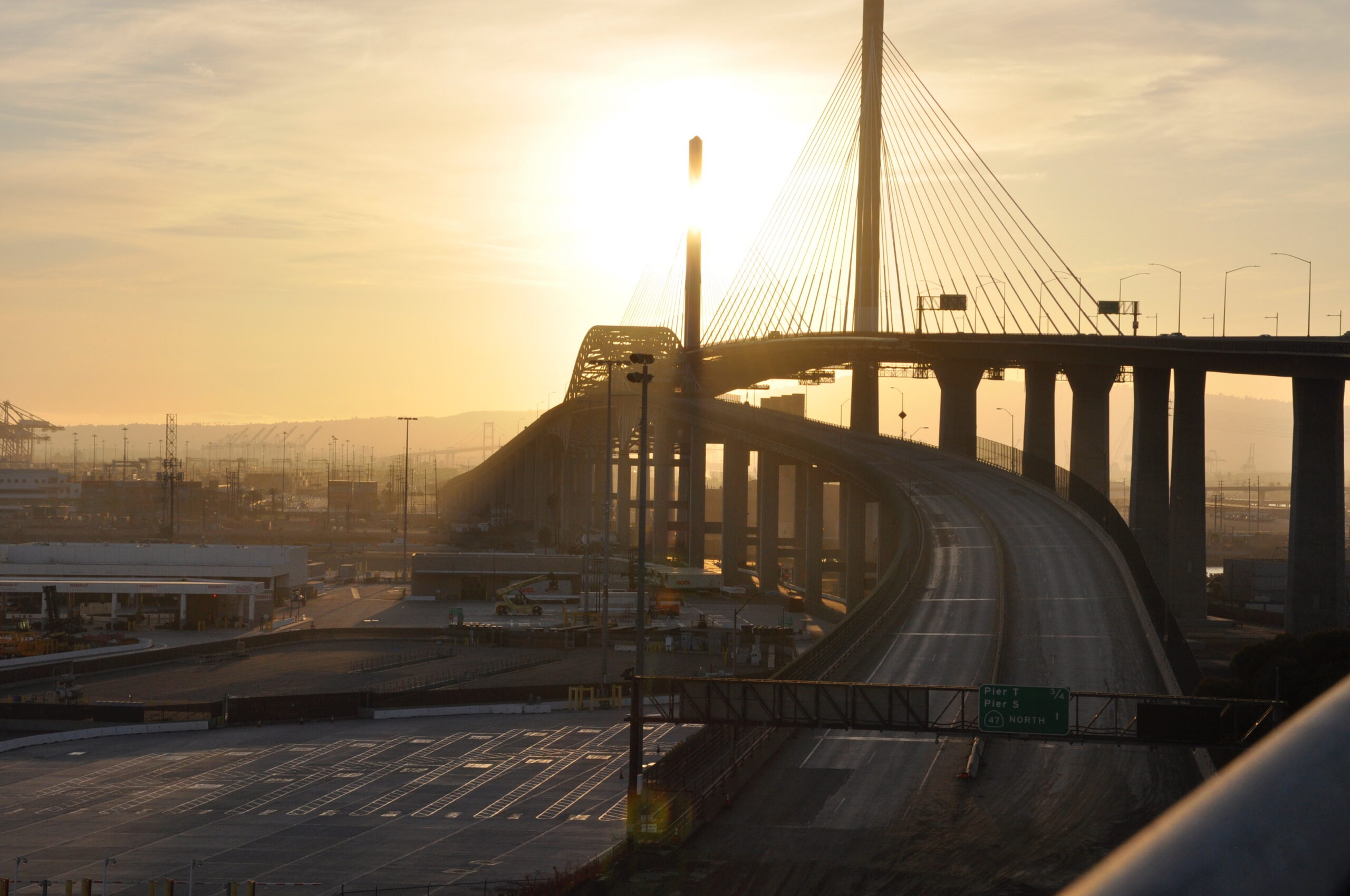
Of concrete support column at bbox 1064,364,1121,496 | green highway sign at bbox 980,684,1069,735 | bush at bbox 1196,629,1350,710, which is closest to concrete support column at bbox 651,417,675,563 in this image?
concrete support column at bbox 1064,364,1121,496

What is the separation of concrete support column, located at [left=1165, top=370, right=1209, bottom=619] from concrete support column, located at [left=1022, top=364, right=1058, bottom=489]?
14.7 m

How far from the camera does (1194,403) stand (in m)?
84.4

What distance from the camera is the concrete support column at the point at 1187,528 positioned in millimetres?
82625

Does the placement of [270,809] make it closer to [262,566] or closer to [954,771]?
[954,771]

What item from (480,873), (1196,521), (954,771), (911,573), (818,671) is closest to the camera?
(480,873)

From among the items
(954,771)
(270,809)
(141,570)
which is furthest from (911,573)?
→ (141,570)

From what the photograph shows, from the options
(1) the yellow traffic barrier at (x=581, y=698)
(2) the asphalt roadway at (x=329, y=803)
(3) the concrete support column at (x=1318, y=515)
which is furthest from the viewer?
(3) the concrete support column at (x=1318, y=515)

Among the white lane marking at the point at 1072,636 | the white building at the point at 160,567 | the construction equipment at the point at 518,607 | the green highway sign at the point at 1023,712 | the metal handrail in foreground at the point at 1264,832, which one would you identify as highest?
the metal handrail in foreground at the point at 1264,832

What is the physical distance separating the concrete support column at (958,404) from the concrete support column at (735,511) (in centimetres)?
2082

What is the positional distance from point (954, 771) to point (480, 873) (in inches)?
546

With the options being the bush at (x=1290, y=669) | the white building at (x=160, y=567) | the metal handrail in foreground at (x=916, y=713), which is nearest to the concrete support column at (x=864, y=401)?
the white building at (x=160, y=567)

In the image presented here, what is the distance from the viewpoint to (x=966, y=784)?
34656 millimetres

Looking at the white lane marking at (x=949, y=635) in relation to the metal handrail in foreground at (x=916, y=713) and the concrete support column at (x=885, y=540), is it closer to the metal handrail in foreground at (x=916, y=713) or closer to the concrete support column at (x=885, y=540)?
the metal handrail in foreground at (x=916, y=713)

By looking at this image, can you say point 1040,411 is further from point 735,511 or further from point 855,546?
point 735,511
